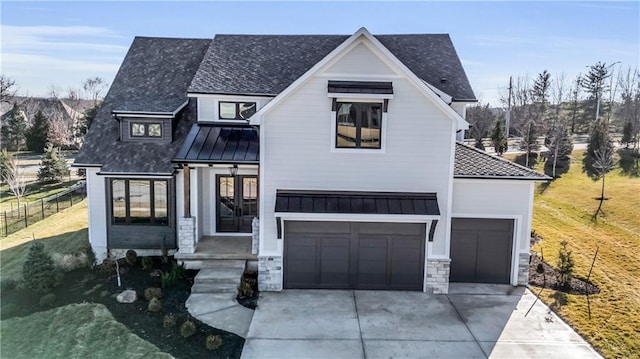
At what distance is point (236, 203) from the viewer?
1634 centimetres

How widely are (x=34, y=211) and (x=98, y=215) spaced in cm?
935

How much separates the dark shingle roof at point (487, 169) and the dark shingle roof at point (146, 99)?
958 centimetres

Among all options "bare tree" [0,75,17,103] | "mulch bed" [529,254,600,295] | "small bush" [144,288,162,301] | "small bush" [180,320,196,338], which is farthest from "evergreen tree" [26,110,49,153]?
"mulch bed" [529,254,600,295]

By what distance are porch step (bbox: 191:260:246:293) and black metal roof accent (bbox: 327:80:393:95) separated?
624 centimetres

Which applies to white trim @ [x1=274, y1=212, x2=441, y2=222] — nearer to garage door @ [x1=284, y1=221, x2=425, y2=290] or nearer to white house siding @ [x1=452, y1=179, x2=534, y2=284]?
garage door @ [x1=284, y1=221, x2=425, y2=290]

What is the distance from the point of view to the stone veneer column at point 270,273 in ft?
44.1

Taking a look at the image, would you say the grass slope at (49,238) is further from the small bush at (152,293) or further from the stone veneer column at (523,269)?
the stone veneer column at (523,269)

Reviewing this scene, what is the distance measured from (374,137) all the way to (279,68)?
21.1 ft

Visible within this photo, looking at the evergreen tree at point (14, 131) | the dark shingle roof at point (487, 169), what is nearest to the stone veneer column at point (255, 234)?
the dark shingle roof at point (487, 169)

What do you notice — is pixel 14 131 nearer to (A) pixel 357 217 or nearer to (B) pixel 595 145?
(A) pixel 357 217

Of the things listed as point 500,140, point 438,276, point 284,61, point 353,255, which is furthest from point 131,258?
point 500,140

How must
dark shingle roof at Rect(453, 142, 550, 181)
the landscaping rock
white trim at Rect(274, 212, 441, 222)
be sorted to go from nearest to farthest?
the landscaping rock
white trim at Rect(274, 212, 441, 222)
dark shingle roof at Rect(453, 142, 550, 181)

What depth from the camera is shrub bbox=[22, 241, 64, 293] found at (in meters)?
12.5

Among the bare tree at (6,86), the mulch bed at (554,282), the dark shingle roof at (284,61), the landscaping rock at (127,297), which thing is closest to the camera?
the landscaping rock at (127,297)
